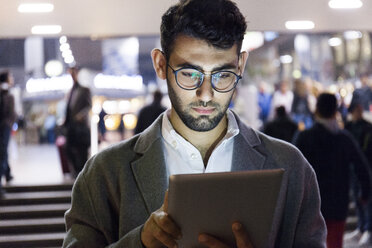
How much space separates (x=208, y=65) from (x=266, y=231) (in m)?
0.51

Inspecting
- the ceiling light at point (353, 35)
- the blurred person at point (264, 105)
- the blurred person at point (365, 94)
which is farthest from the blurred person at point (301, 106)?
the ceiling light at point (353, 35)

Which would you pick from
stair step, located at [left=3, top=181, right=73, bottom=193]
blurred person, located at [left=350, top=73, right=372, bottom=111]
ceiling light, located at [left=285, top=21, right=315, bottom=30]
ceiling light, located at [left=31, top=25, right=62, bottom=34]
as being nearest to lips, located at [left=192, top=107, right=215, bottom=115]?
ceiling light, located at [left=285, top=21, right=315, bottom=30]

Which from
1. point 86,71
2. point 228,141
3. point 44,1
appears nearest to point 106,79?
point 86,71

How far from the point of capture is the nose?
1.87 m

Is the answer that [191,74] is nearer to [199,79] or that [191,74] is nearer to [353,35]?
[199,79]

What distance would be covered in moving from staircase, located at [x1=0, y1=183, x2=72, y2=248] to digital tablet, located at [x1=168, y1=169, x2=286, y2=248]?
622 centimetres

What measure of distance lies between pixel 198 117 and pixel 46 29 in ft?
11.7

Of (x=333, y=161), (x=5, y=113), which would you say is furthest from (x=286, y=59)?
(x=333, y=161)

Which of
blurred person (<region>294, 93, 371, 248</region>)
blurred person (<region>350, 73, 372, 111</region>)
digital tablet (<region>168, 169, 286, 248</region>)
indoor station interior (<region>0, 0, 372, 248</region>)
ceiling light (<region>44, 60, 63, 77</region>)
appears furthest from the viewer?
ceiling light (<region>44, 60, 63, 77</region>)

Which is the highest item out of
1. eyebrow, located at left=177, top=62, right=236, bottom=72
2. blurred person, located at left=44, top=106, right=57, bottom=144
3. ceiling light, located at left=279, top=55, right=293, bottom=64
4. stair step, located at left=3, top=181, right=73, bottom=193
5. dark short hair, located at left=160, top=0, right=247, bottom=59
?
dark short hair, located at left=160, top=0, right=247, bottom=59

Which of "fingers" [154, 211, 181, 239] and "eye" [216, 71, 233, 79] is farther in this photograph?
"eye" [216, 71, 233, 79]

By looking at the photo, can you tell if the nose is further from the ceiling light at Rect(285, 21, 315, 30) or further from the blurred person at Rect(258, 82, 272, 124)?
the blurred person at Rect(258, 82, 272, 124)

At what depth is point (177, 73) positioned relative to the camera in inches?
75.2

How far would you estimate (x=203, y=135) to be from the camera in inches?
81.0
